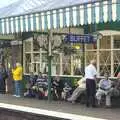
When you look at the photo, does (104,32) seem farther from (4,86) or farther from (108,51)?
(4,86)

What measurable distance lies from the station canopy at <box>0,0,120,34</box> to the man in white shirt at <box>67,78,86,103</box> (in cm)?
272

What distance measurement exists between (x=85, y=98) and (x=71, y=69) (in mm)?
2385

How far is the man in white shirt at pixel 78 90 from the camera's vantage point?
61.0ft

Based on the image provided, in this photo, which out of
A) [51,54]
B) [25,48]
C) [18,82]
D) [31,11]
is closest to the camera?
[31,11]

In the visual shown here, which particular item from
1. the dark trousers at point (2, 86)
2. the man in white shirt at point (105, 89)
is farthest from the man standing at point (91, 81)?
the dark trousers at point (2, 86)

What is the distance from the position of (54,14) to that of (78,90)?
3.87 m

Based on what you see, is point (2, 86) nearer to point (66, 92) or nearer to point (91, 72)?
point (66, 92)

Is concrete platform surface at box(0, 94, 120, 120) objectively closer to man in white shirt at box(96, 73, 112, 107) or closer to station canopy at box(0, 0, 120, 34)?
man in white shirt at box(96, 73, 112, 107)

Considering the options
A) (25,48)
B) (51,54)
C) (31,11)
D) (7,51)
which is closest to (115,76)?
(51,54)

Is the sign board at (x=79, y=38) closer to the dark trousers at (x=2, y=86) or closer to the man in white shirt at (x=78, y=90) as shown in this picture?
the man in white shirt at (x=78, y=90)

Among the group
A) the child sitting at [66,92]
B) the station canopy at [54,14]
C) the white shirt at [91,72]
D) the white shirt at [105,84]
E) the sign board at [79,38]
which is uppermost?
the station canopy at [54,14]

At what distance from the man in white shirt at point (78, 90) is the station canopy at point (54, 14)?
2720mm

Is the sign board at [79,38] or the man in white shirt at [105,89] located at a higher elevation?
the sign board at [79,38]

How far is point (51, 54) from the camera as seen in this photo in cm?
1898
